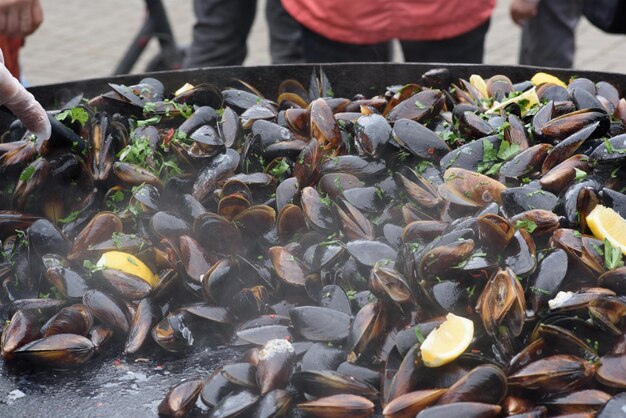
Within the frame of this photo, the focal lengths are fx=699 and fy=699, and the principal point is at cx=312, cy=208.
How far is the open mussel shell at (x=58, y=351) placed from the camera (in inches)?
59.0

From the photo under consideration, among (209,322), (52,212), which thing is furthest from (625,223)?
(52,212)

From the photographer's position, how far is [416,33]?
3059 millimetres

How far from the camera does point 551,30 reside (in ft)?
13.3

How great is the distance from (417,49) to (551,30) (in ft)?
4.14

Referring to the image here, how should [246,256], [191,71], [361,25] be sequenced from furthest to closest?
[361,25] → [191,71] → [246,256]

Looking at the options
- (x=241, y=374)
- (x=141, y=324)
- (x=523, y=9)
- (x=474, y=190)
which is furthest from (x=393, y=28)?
(x=241, y=374)

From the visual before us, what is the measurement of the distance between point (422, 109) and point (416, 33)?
1.25m

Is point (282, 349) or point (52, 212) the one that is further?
point (52, 212)

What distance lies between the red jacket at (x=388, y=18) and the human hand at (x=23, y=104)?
1538 millimetres

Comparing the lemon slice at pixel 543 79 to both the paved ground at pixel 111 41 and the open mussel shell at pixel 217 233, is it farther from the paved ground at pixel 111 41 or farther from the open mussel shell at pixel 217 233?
the paved ground at pixel 111 41

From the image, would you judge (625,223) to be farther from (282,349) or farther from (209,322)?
(209,322)

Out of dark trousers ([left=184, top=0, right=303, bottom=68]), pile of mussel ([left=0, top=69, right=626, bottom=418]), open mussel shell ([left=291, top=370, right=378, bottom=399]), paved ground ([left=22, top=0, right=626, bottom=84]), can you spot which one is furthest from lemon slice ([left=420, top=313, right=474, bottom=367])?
paved ground ([left=22, top=0, right=626, bottom=84])

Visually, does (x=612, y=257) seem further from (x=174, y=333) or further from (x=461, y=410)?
(x=174, y=333)

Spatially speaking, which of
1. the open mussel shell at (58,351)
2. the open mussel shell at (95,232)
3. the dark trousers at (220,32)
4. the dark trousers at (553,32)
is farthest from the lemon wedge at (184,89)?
the dark trousers at (553,32)
